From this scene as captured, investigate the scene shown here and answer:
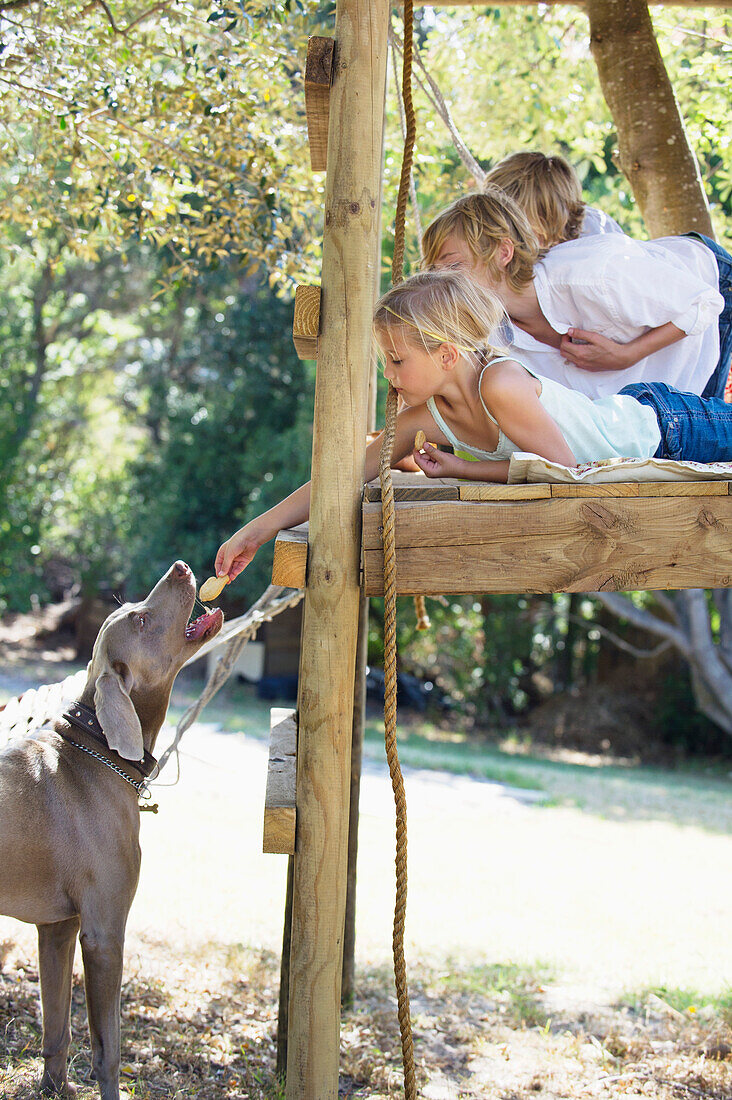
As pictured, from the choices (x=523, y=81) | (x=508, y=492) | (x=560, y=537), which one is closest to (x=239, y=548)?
(x=508, y=492)

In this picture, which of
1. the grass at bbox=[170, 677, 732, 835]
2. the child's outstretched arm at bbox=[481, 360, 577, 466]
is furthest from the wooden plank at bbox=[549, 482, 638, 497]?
the grass at bbox=[170, 677, 732, 835]

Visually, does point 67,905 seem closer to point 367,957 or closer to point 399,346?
point 399,346

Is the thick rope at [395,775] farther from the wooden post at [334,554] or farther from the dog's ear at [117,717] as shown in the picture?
the dog's ear at [117,717]

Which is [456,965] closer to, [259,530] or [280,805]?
[280,805]

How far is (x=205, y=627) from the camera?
10.5 ft

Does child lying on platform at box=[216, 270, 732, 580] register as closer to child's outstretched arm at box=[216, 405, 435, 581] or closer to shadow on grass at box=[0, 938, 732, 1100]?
child's outstretched arm at box=[216, 405, 435, 581]

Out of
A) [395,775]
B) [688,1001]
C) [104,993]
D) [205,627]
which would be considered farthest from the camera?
[688,1001]

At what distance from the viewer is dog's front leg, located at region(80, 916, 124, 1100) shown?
270 centimetres

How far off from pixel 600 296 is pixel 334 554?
1227mm

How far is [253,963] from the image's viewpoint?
4266 mm

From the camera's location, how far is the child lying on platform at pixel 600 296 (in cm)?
293

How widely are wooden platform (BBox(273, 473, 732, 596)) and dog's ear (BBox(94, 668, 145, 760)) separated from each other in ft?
3.10

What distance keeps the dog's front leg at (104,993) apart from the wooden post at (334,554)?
0.61 metres

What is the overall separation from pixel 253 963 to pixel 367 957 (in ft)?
2.34
